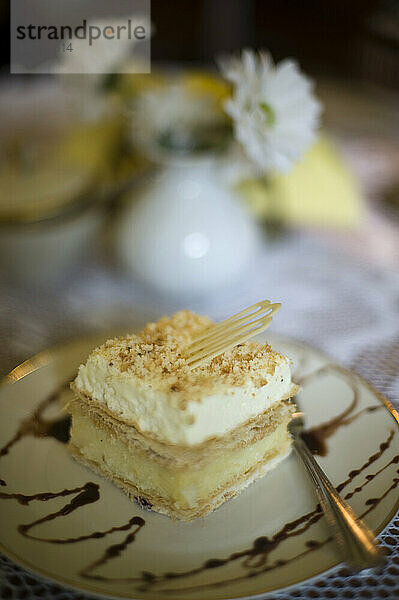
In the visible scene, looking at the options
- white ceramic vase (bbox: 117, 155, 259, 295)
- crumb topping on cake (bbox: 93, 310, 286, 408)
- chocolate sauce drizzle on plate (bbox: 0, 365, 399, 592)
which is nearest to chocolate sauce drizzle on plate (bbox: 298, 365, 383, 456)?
chocolate sauce drizzle on plate (bbox: 0, 365, 399, 592)

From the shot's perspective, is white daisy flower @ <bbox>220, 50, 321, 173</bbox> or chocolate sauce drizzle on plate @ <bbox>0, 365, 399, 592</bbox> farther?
white daisy flower @ <bbox>220, 50, 321, 173</bbox>

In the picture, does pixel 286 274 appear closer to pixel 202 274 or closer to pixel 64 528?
pixel 202 274

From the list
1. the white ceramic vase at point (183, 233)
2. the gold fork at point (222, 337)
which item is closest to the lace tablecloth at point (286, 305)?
the white ceramic vase at point (183, 233)

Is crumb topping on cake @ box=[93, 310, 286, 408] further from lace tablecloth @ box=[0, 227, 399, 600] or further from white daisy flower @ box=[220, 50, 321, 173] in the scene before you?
white daisy flower @ box=[220, 50, 321, 173]

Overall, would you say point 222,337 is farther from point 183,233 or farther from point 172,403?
point 183,233

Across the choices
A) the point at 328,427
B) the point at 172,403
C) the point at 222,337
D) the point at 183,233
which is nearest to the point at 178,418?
the point at 172,403

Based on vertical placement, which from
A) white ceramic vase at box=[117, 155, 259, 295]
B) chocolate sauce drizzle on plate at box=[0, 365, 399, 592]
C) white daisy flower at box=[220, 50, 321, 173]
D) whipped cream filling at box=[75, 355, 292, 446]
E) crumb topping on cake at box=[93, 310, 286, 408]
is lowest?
chocolate sauce drizzle on plate at box=[0, 365, 399, 592]

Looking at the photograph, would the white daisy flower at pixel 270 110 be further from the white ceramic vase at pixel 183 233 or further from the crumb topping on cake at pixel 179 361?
the crumb topping on cake at pixel 179 361
